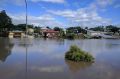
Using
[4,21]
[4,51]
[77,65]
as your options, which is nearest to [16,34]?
[4,21]

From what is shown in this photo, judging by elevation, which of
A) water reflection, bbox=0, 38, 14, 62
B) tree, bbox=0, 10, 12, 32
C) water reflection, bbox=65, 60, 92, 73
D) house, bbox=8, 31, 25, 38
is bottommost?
house, bbox=8, 31, 25, 38

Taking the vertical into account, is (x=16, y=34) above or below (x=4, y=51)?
below

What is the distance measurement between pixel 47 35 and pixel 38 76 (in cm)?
8528

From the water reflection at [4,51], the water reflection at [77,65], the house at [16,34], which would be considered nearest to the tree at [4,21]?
the house at [16,34]

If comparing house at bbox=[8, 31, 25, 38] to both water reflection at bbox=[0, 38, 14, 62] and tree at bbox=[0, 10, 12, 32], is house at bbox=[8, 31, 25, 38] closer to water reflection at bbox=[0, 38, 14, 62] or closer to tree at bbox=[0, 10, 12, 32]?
tree at bbox=[0, 10, 12, 32]

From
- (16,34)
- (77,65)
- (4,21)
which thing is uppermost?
(4,21)

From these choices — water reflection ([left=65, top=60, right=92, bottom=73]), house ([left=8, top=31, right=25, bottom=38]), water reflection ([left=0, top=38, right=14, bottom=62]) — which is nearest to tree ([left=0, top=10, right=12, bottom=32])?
house ([left=8, top=31, right=25, bottom=38])

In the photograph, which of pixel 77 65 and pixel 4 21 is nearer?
pixel 77 65

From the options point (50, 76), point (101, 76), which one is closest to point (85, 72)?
point (101, 76)

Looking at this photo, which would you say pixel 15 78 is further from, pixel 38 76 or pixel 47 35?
pixel 47 35

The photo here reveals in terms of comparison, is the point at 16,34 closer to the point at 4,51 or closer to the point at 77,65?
the point at 4,51

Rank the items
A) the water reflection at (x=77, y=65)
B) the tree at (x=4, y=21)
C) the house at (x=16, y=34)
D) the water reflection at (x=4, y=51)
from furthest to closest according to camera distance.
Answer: the tree at (x=4, y=21)
the house at (x=16, y=34)
the water reflection at (x=4, y=51)
the water reflection at (x=77, y=65)

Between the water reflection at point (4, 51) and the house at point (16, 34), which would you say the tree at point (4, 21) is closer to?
the house at point (16, 34)

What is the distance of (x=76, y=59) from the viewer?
23312 millimetres
